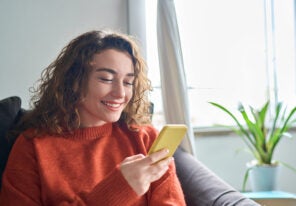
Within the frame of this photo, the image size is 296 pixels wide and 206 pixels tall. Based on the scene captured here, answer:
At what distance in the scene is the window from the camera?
2.10 metres

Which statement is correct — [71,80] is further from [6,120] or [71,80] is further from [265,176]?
[265,176]

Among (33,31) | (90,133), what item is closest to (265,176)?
(90,133)

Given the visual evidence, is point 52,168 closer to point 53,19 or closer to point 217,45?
point 53,19

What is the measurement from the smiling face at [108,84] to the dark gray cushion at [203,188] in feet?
1.25

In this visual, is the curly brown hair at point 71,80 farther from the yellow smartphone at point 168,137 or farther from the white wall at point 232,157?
the white wall at point 232,157

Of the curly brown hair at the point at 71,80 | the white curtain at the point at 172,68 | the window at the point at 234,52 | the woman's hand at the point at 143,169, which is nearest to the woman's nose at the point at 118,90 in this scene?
the curly brown hair at the point at 71,80

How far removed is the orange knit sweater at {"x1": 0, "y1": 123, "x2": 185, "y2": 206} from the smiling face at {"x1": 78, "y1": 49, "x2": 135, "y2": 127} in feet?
0.39

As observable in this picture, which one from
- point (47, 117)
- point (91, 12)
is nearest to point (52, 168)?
point (47, 117)

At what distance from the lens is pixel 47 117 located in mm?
1036

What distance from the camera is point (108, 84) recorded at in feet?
3.09

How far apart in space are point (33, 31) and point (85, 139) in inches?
35.2

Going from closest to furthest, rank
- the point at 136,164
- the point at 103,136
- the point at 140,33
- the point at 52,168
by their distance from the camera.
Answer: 1. the point at 136,164
2. the point at 52,168
3. the point at 103,136
4. the point at 140,33

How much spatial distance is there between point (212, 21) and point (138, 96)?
1.20 metres

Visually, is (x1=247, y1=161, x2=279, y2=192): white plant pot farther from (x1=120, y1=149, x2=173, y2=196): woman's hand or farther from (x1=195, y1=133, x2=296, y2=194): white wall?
(x1=120, y1=149, x2=173, y2=196): woman's hand
